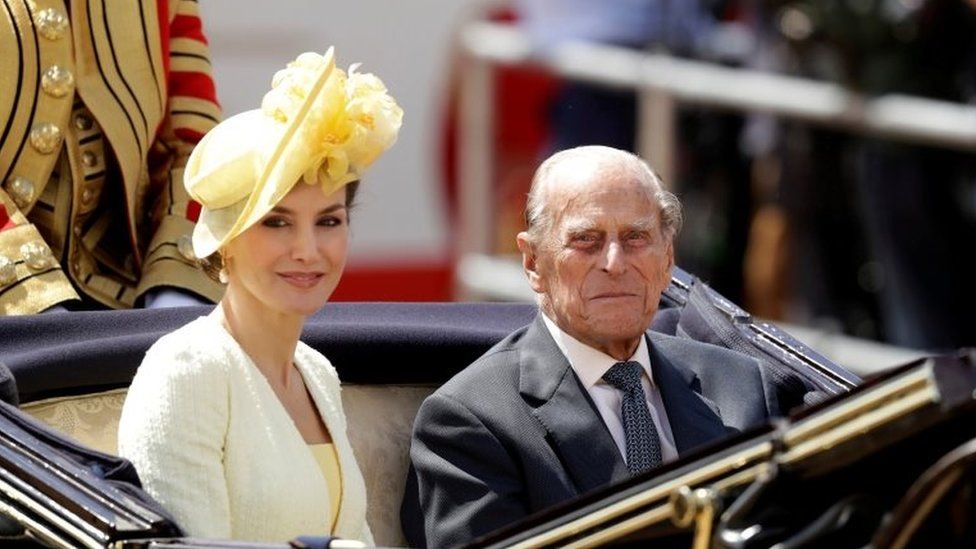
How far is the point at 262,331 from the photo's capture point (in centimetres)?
351

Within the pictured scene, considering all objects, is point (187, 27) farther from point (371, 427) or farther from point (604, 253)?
point (604, 253)

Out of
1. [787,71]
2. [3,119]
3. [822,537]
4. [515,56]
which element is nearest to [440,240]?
[515,56]

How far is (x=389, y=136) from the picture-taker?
138 inches

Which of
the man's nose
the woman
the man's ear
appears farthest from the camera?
the man's ear

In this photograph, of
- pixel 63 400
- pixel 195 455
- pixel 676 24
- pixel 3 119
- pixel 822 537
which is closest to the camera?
pixel 822 537

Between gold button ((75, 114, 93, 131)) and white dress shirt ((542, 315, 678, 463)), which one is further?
gold button ((75, 114, 93, 131))

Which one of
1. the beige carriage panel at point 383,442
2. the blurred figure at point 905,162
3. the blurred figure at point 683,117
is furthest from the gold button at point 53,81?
the blurred figure at point 683,117

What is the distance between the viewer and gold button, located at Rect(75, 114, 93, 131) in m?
4.08

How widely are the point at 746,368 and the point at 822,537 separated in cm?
Answer: 95

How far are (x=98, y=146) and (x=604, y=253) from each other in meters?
0.86

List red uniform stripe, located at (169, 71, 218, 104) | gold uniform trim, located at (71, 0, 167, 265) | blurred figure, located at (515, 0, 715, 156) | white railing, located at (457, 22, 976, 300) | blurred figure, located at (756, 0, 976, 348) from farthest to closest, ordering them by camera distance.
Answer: blurred figure, located at (515, 0, 715, 156)
blurred figure, located at (756, 0, 976, 348)
white railing, located at (457, 22, 976, 300)
red uniform stripe, located at (169, 71, 218, 104)
gold uniform trim, located at (71, 0, 167, 265)

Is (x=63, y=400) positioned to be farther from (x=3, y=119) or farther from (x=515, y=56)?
(x=515, y=56)

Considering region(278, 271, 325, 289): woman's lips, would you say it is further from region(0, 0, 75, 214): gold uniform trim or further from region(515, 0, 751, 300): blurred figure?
region(515, 0, 751, 300): blurred figure

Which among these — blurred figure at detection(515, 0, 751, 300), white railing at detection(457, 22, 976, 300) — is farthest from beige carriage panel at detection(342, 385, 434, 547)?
blurred figure at detection(515, 0, 751, 300)
